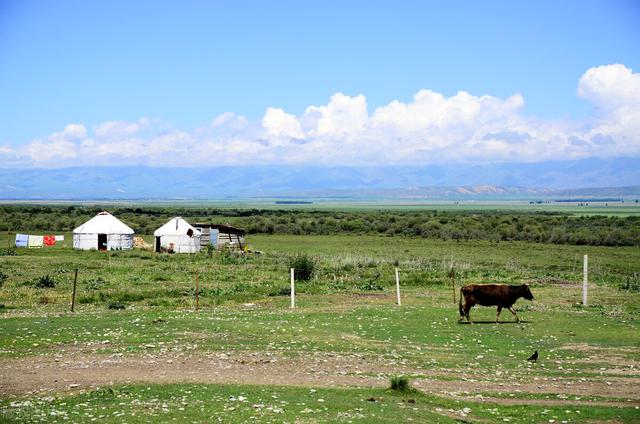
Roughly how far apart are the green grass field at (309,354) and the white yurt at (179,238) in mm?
27527

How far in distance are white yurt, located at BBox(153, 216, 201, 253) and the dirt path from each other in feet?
162

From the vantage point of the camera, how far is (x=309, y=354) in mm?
18312

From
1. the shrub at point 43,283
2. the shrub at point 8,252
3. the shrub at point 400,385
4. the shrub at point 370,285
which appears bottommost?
the shrub at point 370,285

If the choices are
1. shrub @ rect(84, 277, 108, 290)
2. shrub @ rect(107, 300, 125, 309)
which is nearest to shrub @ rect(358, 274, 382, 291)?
shrub @ rect(107, 300, 125, 309)

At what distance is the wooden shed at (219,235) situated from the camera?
68.8m

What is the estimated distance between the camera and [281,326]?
898 inches

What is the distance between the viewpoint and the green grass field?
43.0 ft

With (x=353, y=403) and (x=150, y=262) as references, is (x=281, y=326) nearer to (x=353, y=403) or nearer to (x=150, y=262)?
(x=353, y=403)

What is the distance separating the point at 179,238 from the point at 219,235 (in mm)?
3937

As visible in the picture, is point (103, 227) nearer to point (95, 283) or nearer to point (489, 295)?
point (95, 283)

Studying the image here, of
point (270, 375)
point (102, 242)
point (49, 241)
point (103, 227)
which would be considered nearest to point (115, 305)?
point (270, 375)

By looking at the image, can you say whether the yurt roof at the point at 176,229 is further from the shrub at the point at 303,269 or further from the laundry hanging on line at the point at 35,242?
the shrub at the point at 303,269

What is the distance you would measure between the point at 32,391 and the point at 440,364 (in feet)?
28.6

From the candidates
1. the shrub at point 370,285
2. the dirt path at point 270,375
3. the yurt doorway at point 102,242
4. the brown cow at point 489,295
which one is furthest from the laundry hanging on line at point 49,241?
the dirt path at point 270,375
